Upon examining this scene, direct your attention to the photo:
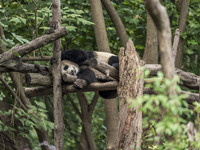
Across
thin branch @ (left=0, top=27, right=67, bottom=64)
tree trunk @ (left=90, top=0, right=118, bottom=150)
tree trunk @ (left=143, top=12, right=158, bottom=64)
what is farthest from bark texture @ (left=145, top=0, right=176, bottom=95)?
tree trunk @ (left=90, top=0, right=118, bottom=150)

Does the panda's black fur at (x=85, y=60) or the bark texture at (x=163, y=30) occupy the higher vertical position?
the bark texture at (x=163, y=30)

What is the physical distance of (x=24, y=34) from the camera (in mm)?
6766

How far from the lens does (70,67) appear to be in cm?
511

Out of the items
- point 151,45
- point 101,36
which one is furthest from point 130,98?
point 101,36

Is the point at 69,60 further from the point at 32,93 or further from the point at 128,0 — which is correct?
the point at 128,0

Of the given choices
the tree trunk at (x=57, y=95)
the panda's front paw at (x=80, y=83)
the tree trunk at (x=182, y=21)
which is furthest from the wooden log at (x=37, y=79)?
the tree trunk at (x=182, y=21)

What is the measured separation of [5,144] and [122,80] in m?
3.64

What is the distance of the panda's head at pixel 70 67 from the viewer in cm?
506

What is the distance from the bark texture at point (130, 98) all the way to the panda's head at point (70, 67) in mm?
982

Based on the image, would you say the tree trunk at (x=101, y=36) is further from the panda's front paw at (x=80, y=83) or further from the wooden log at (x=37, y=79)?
the wooden log at (x=37, y=79)

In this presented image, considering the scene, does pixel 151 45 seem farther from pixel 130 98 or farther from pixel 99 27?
pixel 130 98

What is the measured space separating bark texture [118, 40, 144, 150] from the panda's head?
982 millimetres

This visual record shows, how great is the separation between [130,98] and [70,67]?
5.07 ft

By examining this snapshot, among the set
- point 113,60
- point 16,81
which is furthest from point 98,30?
point 16,81
